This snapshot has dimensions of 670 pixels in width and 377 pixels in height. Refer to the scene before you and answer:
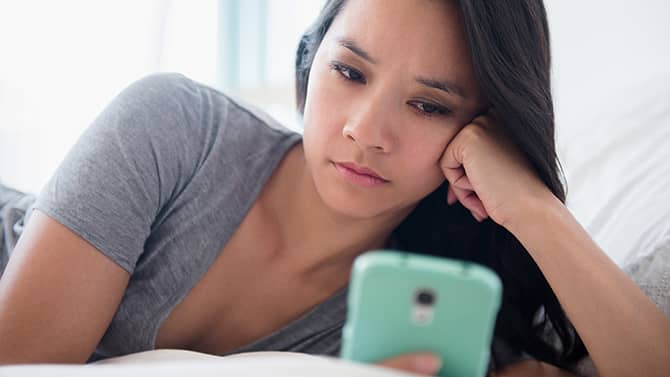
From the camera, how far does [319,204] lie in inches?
43.5

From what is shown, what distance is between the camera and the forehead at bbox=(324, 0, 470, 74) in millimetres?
919

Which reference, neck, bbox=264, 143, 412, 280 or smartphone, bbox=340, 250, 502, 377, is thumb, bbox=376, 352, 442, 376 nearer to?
smartphone, bbox=340, 250, 502, 377

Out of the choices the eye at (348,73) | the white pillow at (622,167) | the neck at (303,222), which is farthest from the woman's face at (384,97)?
the white pillow at (622,167)

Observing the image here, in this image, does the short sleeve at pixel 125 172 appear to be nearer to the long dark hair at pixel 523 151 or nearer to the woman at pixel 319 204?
the woman at pixel 319 204

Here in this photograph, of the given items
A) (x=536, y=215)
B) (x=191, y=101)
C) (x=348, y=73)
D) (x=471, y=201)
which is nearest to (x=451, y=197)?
(x=471, y=201)

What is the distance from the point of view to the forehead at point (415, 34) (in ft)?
3.01

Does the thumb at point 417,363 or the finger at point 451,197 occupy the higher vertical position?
the thumb at point 417,363

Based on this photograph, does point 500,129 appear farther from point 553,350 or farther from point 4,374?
point 4,374

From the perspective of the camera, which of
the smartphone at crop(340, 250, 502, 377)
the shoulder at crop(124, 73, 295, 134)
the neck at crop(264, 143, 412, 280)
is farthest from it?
the neck at crop(264, 143, 412, 280)

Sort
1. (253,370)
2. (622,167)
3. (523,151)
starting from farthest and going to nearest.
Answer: (622,167) → (523,151) → (253,370)

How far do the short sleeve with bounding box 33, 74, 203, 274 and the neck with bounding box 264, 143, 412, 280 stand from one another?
158mm

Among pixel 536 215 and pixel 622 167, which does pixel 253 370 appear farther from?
pixel 622 167

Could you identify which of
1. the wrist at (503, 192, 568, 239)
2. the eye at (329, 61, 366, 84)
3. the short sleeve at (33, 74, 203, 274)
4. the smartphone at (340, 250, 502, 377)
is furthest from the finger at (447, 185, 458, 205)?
the smartphone at (340, 250, 502, 377)

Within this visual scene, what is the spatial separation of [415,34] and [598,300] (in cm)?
41
